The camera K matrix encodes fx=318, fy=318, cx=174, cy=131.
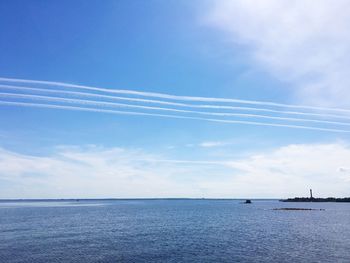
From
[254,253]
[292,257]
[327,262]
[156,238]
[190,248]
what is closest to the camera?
[327,262]

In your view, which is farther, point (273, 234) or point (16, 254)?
point (273, 234)

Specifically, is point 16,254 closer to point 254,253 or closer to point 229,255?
point 229,255

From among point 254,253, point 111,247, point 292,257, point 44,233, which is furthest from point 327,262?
point 44,233

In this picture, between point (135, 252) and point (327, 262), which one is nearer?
point (327, 262)

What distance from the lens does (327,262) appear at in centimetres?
4603

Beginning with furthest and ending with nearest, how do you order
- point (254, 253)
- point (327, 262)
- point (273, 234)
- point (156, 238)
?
point (273, 234) → point (156, 238) → point (254, 253) → point (327, 262)

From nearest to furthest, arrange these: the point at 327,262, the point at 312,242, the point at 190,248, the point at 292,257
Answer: the point at 327,262 < the point at 292,257 < the point at 190,248 < the point at 312,242

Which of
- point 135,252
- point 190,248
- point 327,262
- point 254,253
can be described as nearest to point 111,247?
point 135,252

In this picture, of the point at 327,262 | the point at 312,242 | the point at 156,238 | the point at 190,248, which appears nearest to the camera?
the point at 327,262

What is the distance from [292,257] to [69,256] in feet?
114

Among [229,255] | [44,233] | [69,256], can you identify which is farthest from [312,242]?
[44,233]

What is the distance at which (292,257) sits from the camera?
49.5m

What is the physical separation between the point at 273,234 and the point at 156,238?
94.6 feet

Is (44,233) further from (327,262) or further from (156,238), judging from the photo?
(327,262)
